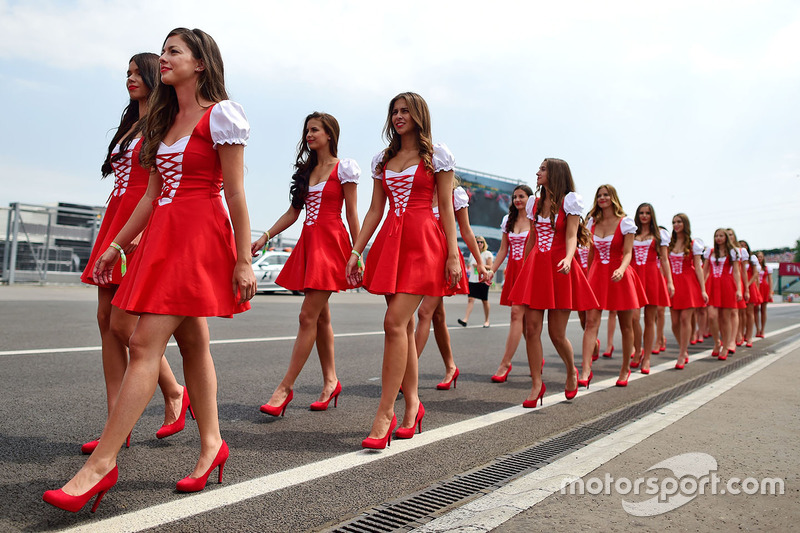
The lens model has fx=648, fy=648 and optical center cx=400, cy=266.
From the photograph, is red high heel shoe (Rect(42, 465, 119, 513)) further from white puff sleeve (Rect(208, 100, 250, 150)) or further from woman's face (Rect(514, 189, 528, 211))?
woman's face (Rect(514, 189, 528, 211))

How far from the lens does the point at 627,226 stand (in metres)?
7.23

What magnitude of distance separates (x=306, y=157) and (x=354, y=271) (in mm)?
1234

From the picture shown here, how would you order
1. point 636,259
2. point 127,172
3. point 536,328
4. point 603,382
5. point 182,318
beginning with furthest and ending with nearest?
point 636,259
point 603,382
point 536,328
point 127,172
point 182,318

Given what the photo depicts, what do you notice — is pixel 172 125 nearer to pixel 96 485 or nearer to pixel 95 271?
pixel 95 271

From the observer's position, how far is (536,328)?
546 cm

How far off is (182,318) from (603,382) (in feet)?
17.3

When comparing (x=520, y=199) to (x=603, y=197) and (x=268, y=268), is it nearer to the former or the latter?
(x=603, y=197)

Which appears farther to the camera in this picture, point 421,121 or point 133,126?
point 421,121

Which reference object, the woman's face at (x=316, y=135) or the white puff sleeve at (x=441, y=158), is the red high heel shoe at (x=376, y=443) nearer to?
the white puff sleeve at (x=441, y=158)

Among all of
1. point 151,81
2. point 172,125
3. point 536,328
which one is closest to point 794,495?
point 536,328

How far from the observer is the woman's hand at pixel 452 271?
4.04 meters

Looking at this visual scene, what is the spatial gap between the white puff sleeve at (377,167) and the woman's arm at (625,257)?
340 cm

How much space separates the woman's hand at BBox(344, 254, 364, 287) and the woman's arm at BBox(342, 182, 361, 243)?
1.97 ft

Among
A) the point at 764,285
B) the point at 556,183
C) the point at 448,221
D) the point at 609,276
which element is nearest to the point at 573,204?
the point at 556,183
